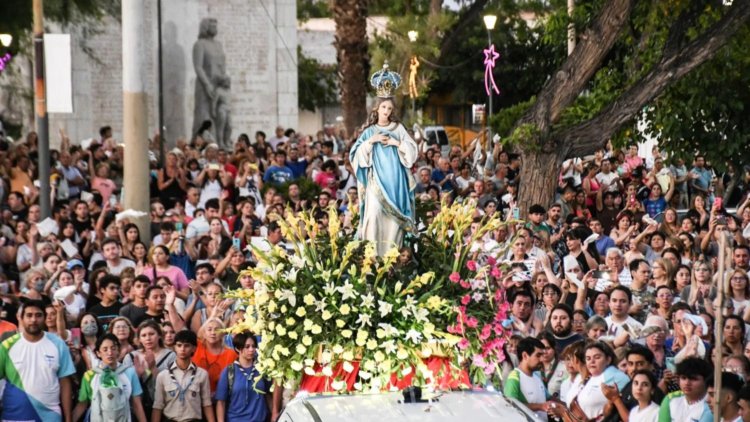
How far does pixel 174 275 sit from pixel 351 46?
42.0 feet

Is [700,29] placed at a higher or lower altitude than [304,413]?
higher

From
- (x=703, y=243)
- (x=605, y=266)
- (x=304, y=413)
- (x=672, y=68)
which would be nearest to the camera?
(x=304, y=413)

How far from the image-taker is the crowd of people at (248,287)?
36.9 feet

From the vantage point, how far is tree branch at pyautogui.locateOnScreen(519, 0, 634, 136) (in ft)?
64.0

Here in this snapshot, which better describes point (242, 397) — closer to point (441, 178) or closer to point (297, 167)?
point (441, 178)

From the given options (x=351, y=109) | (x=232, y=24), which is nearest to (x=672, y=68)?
(x=351, y=109)

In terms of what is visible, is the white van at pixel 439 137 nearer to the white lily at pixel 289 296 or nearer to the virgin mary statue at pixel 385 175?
the virgin mary statue at pixel 385 175

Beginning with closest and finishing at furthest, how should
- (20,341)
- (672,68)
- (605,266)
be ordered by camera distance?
(20,341), (605,266), (672,68)

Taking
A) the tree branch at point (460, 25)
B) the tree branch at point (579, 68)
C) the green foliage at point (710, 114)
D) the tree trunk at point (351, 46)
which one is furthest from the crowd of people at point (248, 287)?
the tree branch at point (460, 25)

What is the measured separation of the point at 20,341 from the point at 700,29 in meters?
11.1

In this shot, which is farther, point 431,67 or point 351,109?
point 431,67

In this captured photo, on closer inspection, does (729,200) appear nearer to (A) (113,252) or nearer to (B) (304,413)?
(A) (113,252)

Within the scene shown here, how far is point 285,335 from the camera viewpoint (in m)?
10.2

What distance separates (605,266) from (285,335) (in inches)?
240
